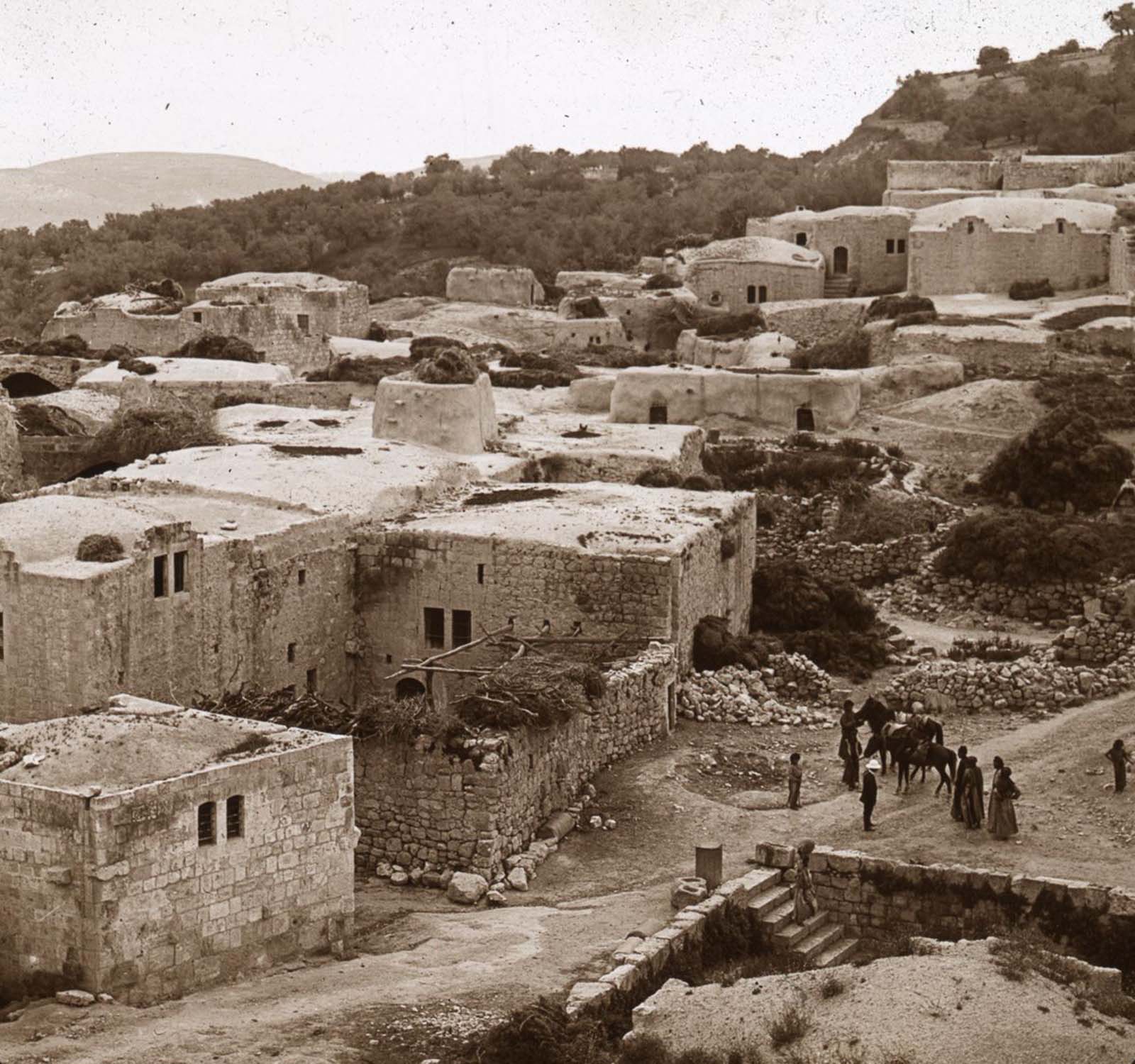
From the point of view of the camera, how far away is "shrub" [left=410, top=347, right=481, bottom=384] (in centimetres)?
3641

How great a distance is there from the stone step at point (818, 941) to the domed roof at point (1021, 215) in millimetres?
38566

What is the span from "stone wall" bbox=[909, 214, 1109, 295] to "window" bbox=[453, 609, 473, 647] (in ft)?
100

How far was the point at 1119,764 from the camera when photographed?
23.4 m

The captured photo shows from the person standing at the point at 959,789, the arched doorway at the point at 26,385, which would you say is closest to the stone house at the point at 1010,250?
the arched doorway at the point at 26,385

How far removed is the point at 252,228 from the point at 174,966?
215 ft

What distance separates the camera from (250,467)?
105 ft

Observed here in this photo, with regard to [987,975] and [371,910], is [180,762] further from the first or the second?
[987,975]

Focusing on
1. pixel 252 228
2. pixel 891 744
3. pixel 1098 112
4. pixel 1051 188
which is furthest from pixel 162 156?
pixel 891 744

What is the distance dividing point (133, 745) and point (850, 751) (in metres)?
9.19

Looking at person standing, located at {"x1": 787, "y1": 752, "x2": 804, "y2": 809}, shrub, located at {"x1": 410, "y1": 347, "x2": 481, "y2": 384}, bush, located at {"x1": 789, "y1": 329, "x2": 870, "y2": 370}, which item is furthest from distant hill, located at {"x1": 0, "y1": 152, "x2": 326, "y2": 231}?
person standing, located at {"x1": 787, "y1": 752, "x2": 804, "y2": 809}

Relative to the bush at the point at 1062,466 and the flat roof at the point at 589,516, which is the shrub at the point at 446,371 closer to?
the flat roof at the point at 589,516

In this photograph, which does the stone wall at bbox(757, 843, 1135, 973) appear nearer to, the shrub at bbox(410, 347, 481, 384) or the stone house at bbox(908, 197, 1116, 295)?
A: the shrub at bbox(410, 347, 481, 384)

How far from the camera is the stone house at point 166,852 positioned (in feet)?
58.4

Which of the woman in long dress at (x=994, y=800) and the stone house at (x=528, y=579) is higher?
the stone house at (x=528, y=579)
